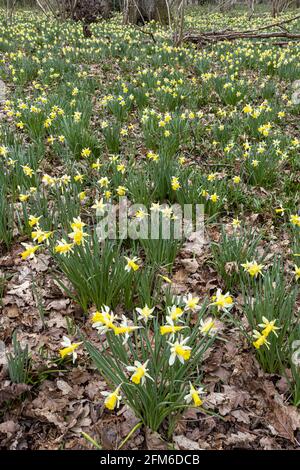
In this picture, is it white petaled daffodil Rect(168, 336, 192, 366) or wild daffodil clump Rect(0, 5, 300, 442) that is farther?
wild daffodil clump Rect(0, 5, 300, 442)

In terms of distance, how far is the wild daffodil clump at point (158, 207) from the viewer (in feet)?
5.26

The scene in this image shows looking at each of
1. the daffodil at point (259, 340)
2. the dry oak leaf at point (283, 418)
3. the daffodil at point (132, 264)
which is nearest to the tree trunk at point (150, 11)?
the daffodil at point (132, 264)

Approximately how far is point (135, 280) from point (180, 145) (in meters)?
2.50

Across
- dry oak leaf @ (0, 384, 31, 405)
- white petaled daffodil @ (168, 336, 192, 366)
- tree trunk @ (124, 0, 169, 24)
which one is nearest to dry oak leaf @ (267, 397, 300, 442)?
white petaled daffodil @ (168, 336, 192, 366)

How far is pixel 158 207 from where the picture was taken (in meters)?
2.42

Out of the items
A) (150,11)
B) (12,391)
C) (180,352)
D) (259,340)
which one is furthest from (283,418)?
(150,11)

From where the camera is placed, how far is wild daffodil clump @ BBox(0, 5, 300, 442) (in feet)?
5.26

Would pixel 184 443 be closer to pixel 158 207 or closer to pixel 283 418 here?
pixel 283 418

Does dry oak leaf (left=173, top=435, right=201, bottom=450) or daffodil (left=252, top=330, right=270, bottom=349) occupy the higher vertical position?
daffodil (left=252, top=330, right=270, bottom=349)

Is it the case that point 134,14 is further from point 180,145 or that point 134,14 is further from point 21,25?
point 180,145

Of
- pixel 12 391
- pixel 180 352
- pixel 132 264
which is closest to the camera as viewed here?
pixel 180 352

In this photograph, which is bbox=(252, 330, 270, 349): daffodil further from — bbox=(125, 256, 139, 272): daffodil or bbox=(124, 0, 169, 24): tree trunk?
bbox=(124, 0, 169, 24): tree trunk

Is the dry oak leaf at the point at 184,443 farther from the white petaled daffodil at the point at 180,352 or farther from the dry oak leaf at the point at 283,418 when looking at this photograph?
the white petaled daffodil at the point at 180,352
